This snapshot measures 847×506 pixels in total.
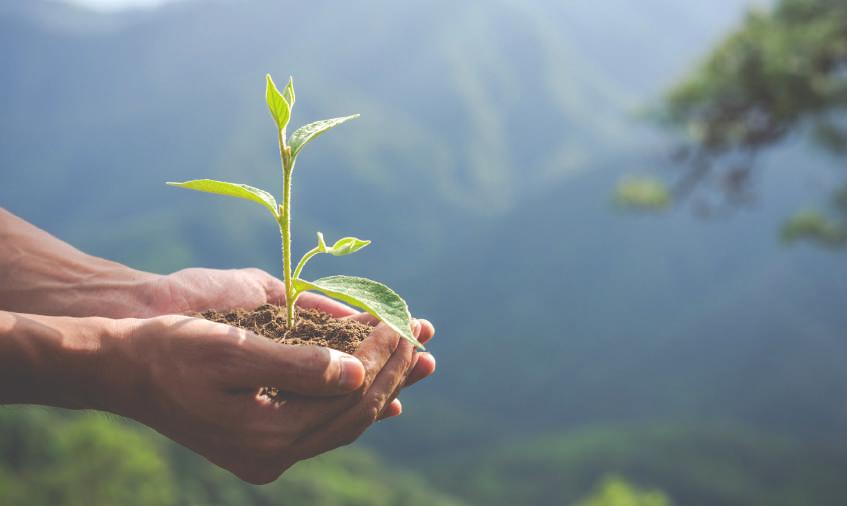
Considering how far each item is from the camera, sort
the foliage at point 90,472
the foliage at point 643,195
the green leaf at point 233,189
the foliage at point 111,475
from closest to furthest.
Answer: the green leaf at point 233,189, the foliage at point 643,195, the foliage at point 90,472, the foliage at point 111,475

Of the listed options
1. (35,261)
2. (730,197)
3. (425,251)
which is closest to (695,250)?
(425,251)

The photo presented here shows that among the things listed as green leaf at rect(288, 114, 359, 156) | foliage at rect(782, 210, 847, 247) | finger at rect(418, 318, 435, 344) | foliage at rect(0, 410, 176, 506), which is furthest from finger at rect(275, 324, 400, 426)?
foliage at rect(0, 410, 176, 506)

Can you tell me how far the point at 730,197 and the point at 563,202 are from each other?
4082 inches

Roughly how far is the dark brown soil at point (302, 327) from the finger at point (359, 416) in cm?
16

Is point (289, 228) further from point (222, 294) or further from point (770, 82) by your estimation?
point (770, 82)

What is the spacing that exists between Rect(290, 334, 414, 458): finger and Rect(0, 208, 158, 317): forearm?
37.8 inches

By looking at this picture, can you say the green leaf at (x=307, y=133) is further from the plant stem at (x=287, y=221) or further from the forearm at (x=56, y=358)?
the forearm at (x=56, y=358)

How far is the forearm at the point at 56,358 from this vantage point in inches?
65.5

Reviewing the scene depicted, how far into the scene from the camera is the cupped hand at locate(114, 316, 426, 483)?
1.66 m

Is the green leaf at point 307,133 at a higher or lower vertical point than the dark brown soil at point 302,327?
higher

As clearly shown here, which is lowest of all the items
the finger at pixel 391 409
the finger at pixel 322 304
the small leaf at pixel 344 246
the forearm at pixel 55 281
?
the finger at pixel 391 409

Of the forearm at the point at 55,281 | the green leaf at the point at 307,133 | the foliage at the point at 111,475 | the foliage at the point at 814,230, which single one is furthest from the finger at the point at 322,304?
the foliage at the point at 111,475

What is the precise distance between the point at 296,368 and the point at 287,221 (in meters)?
0.52

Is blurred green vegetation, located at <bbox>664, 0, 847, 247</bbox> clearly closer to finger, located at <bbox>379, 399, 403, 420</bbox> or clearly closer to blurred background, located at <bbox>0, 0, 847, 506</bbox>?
blurred background, located at <bbox>0, 0, 847, 506</bbox>
